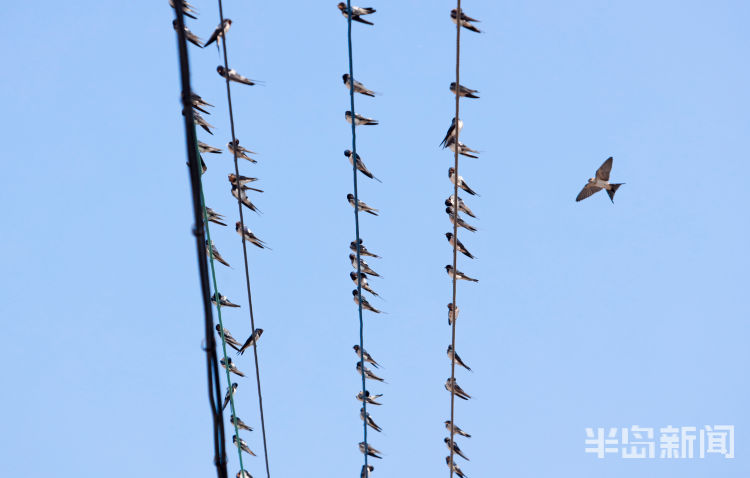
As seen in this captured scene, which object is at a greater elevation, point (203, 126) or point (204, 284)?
point (203, 126)

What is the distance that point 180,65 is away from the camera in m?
3.70

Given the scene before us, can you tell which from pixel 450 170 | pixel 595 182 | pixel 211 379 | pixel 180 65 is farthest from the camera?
pixel 450 170

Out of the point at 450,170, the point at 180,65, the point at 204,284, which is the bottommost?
the point at 204,284

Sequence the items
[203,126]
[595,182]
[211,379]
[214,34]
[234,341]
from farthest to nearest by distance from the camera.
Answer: [595,182], [234,341], [203,126], [214,34], [211,379]

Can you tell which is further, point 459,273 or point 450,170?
point 450,170

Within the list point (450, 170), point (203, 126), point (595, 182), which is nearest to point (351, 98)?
point (203, 126)

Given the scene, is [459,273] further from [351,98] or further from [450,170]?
[351,98]

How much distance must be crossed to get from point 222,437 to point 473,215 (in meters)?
5.81

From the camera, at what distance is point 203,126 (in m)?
9.55

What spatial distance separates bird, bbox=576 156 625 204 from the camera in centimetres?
1121

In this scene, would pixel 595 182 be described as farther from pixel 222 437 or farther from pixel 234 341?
pixel 222 437

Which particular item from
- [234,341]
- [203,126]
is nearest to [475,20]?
[203,126]

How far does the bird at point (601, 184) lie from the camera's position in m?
11.2

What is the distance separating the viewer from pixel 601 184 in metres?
11.4
